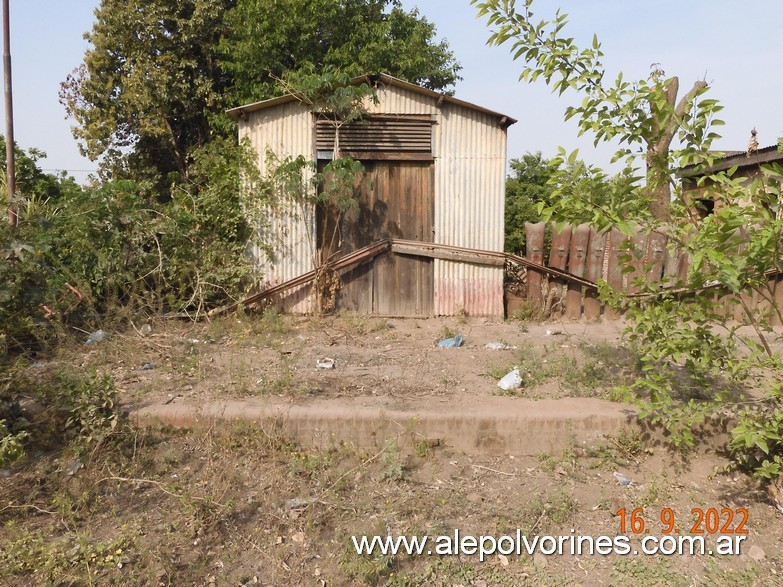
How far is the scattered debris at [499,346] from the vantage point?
661 centimetres

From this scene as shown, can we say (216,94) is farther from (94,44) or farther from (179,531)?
(179,531)

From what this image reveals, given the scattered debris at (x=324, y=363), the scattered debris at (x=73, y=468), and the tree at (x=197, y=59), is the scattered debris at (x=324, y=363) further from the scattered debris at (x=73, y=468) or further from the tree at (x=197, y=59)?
the tree at (x=197, y=59)

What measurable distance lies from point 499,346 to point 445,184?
2625 millimetres

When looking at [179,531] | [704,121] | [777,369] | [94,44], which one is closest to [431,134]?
[704,121]

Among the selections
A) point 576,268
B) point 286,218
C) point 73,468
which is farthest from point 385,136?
point 73,468

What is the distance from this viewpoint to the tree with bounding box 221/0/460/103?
37.1 feet

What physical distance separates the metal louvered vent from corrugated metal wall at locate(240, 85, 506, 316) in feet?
0.34

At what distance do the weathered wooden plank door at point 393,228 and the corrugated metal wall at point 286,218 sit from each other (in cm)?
40

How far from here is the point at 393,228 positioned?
847 centimetres

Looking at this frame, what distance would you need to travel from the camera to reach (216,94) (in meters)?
12.8

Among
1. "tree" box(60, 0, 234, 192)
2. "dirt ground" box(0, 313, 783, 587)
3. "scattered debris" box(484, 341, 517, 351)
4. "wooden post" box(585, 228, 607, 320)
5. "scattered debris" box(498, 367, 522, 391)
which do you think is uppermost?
"tree" box(60, 0, 234, 192)

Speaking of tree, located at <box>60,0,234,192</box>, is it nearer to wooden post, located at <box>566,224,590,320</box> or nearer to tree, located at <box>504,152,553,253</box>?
tree, located at <box>504,152,553,253</box>

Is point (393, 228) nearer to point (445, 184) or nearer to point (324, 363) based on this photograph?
point (445, 184)

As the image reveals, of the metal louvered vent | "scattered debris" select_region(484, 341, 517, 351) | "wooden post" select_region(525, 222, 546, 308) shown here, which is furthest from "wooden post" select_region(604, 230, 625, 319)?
the metal louvered vent
